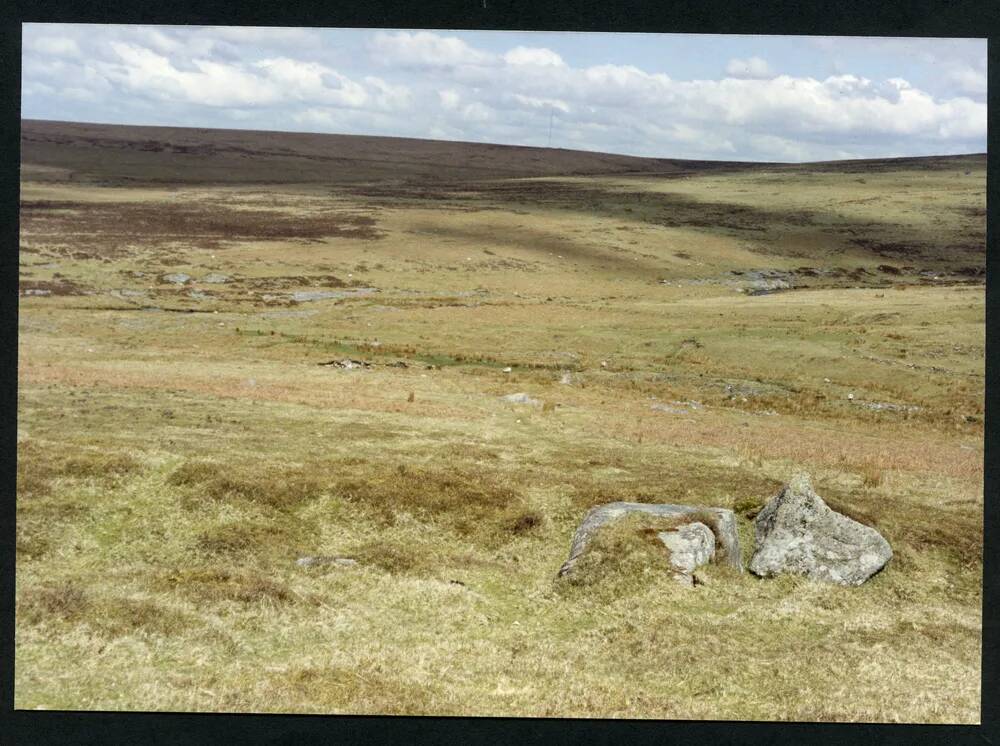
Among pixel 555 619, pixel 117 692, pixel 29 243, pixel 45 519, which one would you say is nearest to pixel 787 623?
pixel 555 619

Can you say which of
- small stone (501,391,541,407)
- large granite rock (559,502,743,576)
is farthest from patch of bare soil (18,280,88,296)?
large granite rock (559,502,743,576)

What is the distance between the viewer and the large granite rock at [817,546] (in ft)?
72.2

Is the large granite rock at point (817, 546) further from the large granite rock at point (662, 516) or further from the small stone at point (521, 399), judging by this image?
the small stone at point (521, 399)

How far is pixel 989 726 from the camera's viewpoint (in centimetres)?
1225

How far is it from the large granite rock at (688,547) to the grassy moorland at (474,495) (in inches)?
19.5

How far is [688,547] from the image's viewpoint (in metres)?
21.6

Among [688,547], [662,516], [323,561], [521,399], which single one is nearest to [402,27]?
[323,561]

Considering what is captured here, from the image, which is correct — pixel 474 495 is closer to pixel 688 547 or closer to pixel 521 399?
pixel 688 547

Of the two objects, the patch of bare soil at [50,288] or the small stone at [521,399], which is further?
the patch of bare soil at [50,288]

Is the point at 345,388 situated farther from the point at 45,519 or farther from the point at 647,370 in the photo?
the point at 45,519

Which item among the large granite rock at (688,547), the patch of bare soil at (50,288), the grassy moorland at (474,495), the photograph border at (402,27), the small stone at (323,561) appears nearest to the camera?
the photograph border at (402,27)

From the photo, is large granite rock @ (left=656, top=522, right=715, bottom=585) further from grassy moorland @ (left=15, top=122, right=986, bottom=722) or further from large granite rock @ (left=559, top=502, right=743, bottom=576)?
grassy moorland @ (left=15, top=122, right=986, bottom=722)

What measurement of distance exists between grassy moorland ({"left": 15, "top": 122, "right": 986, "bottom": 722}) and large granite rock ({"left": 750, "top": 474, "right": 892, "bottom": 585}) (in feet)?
2.05

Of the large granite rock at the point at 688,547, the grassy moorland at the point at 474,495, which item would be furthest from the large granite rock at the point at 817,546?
the large granite rock at the point at 688,547
